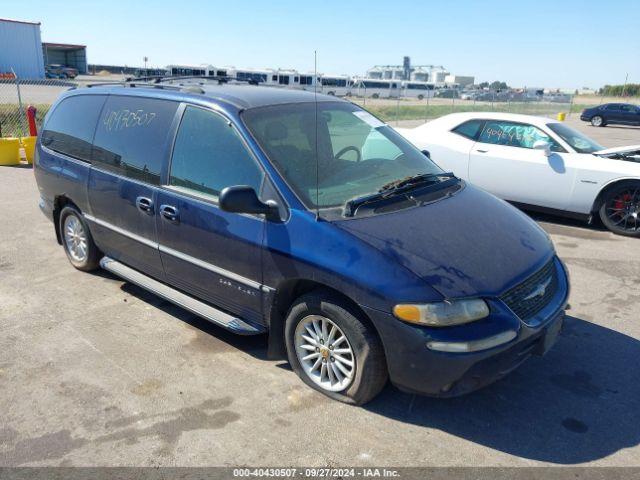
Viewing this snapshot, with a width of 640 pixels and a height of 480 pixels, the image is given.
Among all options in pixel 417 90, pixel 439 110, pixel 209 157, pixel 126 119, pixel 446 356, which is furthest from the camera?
pixel 417 90

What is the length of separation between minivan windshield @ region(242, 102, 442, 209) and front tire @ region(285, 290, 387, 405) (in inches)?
25.9

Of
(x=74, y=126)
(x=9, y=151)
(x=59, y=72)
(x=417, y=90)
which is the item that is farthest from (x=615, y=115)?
(x=59, y=72)

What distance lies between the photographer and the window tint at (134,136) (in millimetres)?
4109

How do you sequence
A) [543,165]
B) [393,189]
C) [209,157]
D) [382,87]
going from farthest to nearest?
1. [382,87]
2. [543,165]
3. [209,157]
4. [393,189]

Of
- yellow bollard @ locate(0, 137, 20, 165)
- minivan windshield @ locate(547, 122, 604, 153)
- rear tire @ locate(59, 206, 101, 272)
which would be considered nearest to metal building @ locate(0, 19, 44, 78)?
yellow bollard @ locate(0, 137, 20, 165)

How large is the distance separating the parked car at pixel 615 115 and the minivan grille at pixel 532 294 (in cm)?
3057

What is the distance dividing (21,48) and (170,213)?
5276 centimetres

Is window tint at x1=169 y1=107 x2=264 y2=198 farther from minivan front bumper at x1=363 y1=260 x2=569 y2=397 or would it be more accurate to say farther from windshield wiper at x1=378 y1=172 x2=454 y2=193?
minivan front bumper at x1=363 y1=260 x2=569 y2=397

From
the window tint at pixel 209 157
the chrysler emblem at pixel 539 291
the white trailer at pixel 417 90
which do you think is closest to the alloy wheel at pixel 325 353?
the window tint at pixel 209 157

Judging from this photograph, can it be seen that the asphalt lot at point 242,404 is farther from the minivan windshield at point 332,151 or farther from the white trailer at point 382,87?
the white trailer at point 382,87

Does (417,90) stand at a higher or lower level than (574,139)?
higher

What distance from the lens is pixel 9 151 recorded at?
1124cm

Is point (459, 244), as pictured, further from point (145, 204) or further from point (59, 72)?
point (59, 72)

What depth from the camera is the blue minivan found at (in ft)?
9.50
